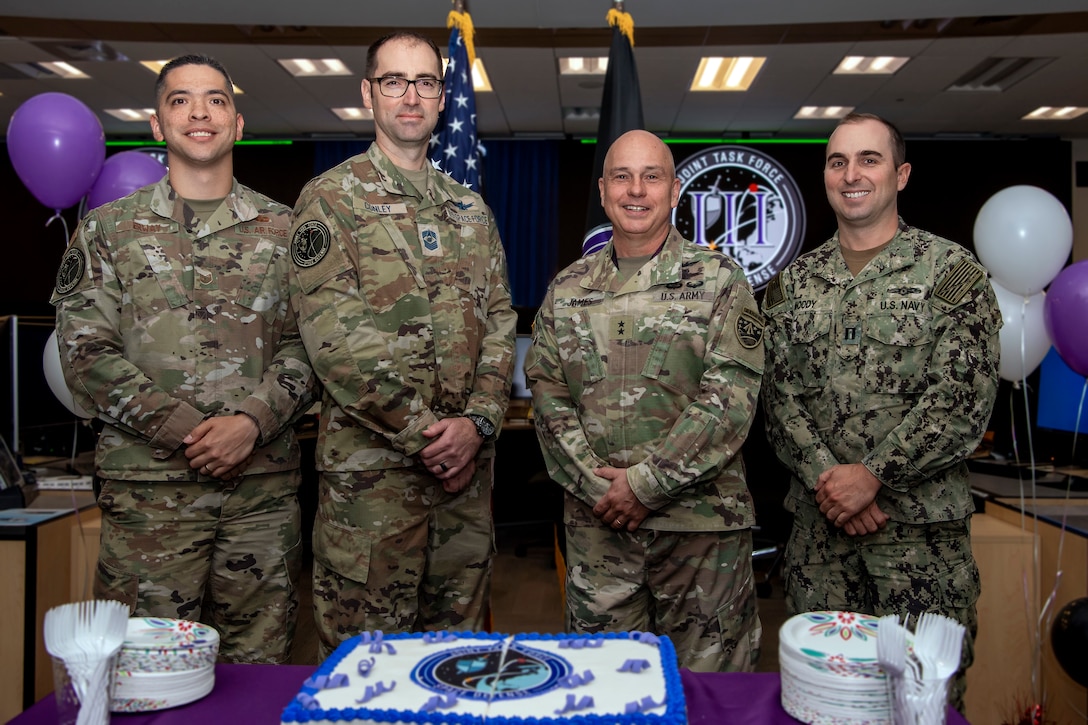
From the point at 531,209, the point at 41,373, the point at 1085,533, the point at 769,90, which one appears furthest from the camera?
the point at 531,209

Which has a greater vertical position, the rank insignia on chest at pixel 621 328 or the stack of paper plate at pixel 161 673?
the rank insignia on chest at pixel 621 328

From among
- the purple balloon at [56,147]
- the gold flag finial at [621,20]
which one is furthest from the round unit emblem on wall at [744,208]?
the purple balloon at [56,147]

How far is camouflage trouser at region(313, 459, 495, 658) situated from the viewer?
1.83 m

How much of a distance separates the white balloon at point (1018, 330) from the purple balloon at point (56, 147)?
3431 mm

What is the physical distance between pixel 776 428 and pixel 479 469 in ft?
2.44

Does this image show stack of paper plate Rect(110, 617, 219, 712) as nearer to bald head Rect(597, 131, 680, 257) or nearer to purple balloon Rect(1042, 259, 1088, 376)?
bald head Rect(597, 131, 680, 257)

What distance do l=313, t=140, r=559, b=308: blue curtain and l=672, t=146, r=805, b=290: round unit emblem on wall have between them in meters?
1.33

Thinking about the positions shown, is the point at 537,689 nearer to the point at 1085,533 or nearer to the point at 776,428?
the point at 776,428

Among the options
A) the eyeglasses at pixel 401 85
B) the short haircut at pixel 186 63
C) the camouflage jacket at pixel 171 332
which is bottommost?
the camouflage jacket at pixel 171 332

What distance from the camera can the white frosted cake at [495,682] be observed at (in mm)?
860

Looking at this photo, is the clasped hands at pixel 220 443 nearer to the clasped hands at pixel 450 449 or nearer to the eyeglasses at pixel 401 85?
the clasped hands at pixel 450 449

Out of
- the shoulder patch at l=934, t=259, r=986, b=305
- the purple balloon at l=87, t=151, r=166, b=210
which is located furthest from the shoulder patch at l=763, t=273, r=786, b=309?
the purple balloon at l=87, t=151, r=166, b=210

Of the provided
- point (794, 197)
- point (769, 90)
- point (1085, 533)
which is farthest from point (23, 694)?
point (794, 197)

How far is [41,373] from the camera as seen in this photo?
3619 millimetres
